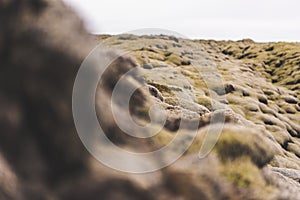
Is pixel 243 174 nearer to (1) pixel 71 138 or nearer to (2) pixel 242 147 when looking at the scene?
(2) pixel 242 147

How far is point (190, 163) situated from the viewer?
38.1ft

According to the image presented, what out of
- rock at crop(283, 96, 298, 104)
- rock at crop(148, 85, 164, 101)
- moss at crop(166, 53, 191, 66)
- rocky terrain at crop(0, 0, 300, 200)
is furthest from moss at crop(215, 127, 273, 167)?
rock at crop(283, 96, 298, 104)

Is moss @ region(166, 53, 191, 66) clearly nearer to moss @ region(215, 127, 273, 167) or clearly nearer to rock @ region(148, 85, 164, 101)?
rock @ region(148, 85, 164, 101)

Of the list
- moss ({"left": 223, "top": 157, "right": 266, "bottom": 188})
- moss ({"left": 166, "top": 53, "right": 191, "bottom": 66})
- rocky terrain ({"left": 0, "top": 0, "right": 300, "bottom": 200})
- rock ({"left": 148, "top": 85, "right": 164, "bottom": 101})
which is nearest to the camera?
rocky terrain ({"left": 0, "top": 0, "right": 300, "bottom": 200})

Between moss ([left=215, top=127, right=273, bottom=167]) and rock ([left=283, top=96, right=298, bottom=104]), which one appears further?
rock ([left=283, top=96, right=298, bottom=104])

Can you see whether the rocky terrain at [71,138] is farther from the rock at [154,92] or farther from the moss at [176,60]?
the moss at [176,60]

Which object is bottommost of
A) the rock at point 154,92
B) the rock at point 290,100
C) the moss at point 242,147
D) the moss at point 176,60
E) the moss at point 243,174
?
the rock at point 290,100

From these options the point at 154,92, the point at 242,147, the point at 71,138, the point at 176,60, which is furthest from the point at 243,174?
the point at 176,60

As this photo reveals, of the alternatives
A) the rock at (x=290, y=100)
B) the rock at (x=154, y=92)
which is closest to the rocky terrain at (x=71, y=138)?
the rock at (x=154, y=92)

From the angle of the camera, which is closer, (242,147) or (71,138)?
(71,138)

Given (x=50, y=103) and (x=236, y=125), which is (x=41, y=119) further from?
(x=236, y=125)

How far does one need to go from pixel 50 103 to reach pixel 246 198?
574cm

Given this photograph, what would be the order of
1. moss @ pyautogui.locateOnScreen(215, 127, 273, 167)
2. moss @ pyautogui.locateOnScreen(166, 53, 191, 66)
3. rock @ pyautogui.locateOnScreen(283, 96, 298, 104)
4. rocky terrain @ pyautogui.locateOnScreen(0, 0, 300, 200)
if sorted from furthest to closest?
rock @ pyautogui.locateOnScreen(283, 96, 298, 104) < moss @ pyautogui.locateOnScreen(166, 53, 191, 66) < moss @ pyautogui.locateOnScreen(215, 127, 273, 167) < rocky terrain @ pyautogui.locateOnScreen(0, 0, 300, 200)

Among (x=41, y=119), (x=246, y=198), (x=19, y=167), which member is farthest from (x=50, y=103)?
(x=246, y=198)
